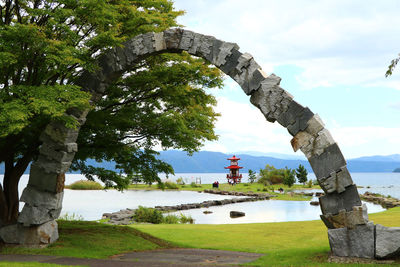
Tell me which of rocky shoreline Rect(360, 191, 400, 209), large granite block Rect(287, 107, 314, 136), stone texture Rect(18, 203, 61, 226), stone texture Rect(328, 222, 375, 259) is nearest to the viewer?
stone texture Rect(328, 222, 375, 259)

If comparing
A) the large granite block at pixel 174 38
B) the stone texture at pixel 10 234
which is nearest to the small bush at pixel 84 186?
the stone texture at pixel 10 234

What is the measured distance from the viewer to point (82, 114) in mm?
11867

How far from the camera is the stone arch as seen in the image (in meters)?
9.59

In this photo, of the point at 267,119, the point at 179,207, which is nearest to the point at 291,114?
the point at 267,119

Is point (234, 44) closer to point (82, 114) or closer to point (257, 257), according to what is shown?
point (82, 114)

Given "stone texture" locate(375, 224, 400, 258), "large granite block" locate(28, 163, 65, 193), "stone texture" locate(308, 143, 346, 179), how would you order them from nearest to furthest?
1. "stone texture" locate(375, 224, 400, 258)
2. "stone texture" locate(308, 143, 346, 179)
3. "large granite block" locate(28, 163, 65, 193)

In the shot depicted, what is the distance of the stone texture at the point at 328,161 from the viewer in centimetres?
985

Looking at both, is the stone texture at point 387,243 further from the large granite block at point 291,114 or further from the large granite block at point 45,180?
the large granite block at point 45,180

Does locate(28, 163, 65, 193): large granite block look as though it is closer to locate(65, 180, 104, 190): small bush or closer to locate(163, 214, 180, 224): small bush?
locate(163, 214, 180, 224): small bush

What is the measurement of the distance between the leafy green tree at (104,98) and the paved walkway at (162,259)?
330 centimetres

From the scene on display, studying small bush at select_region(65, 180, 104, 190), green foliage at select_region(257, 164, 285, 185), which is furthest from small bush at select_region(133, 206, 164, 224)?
green foliage at select_region(257, 164, 285, 185)

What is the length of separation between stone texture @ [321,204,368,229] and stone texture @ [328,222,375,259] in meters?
0.12

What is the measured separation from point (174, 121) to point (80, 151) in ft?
12.1

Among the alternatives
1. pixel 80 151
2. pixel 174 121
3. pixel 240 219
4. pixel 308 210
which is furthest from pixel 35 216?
pixel 308 210
